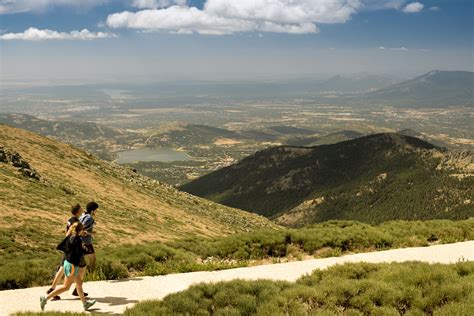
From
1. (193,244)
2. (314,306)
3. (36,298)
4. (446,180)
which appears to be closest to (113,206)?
(193,244)

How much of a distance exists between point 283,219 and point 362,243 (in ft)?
509

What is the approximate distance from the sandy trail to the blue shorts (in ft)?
3.00

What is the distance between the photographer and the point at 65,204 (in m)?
34.2

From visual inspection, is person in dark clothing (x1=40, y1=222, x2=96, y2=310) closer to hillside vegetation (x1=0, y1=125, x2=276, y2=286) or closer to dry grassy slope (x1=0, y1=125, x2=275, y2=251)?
hillside vegetation (x1=0, y1=125, x2=276, y2=286)

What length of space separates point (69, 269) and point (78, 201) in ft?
90.0

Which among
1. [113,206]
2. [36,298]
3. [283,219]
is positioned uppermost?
[36,298]

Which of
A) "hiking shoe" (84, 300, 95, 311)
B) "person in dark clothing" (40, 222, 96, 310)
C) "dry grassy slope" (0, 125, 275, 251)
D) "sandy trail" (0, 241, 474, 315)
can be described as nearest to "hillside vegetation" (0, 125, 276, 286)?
"dry grassy slope" (0, 125, 275, 251)

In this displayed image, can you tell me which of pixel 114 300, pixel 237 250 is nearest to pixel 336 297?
pixel 114 300

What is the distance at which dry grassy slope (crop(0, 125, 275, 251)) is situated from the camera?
2666cm

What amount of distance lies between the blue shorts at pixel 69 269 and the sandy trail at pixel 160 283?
3.00ft

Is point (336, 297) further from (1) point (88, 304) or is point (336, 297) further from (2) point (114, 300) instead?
(1) point (88, 304)

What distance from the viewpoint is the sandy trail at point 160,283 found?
460 inches

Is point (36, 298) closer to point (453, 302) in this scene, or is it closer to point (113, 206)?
point (453, 302)

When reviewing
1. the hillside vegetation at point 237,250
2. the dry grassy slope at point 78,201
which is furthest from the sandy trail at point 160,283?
the dry grassy slope at point 78,201
